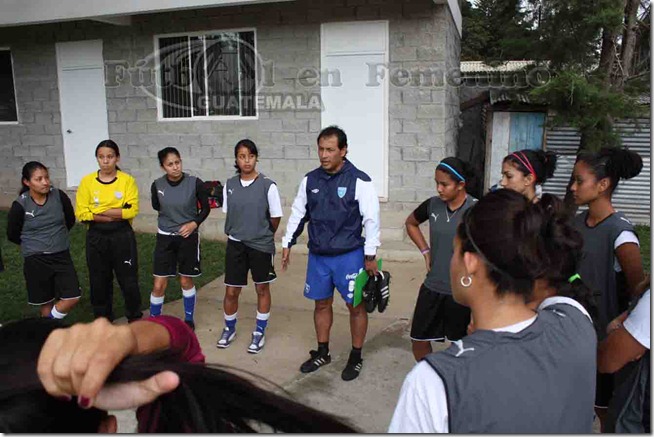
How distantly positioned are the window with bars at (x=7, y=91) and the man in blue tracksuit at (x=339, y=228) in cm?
817

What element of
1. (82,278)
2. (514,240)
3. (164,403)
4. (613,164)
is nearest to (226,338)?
(82,278)

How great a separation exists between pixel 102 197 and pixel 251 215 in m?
1.21

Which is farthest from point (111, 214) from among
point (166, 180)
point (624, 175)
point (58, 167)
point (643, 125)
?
point (643, 125)

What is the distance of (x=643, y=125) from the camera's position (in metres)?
8.34

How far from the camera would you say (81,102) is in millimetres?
9453

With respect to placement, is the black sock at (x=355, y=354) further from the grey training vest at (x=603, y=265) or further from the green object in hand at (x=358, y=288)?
the grey training vest at (x=603, y=265)

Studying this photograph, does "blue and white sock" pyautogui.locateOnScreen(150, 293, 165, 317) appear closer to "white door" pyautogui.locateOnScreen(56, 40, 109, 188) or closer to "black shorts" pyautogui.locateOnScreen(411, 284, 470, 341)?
"black shorts" pyautogui.locateOnScreen(411, 284, 470, 341)

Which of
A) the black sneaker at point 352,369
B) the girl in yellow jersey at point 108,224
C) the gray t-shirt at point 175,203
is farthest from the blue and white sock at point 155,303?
the black sneaker at point 352,369

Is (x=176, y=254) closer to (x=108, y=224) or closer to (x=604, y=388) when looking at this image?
(x=108, y=224)

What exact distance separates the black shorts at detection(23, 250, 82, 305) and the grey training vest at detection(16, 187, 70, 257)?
0.06 meters

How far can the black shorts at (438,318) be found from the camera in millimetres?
3502

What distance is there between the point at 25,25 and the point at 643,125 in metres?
9.72

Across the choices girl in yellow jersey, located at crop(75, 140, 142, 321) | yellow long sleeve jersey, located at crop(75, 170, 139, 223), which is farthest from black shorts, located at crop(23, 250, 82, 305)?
yellow long sleeve jersey, located at crop(75, 170, 139, 223)

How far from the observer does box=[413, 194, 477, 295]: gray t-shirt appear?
3.49m
